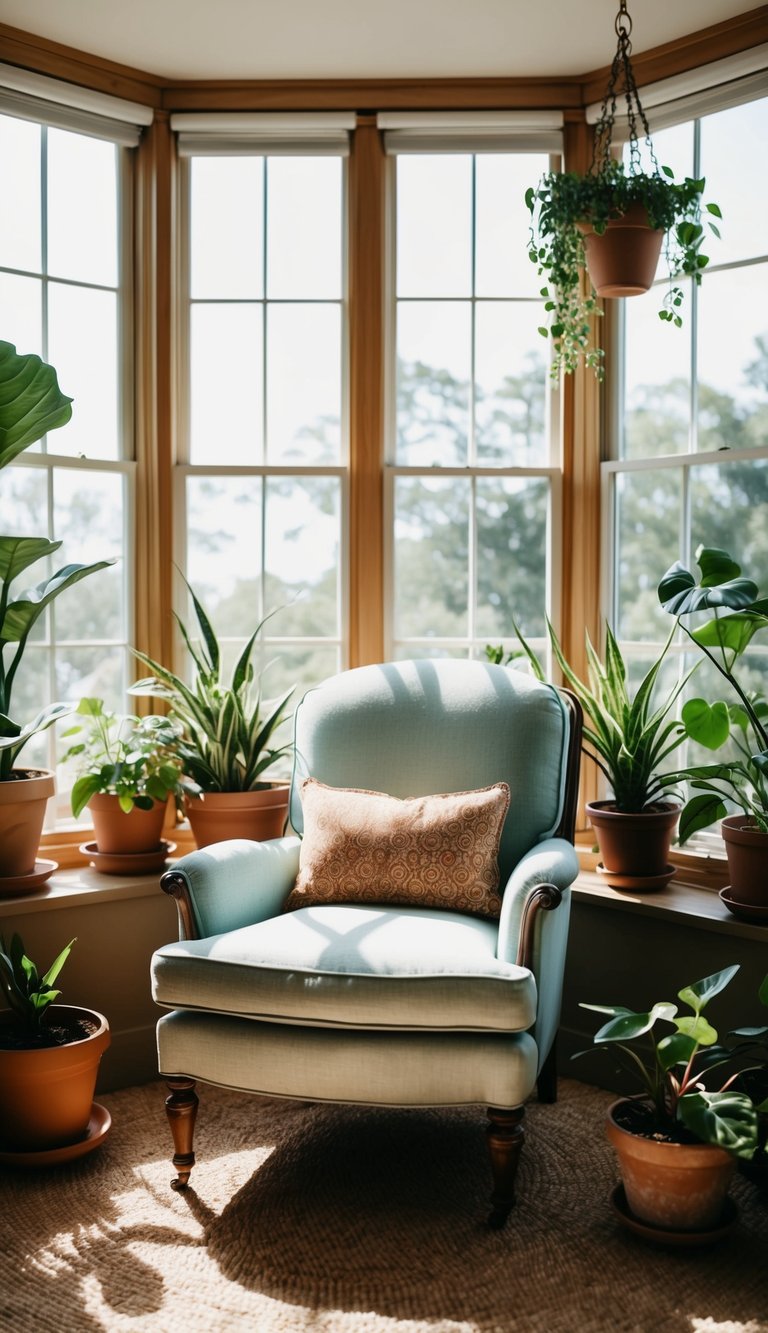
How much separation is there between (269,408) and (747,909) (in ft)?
6.73

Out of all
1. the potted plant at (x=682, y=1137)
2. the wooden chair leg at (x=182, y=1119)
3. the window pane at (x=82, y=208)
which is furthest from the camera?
A: the window pane at (x=82, y=208)

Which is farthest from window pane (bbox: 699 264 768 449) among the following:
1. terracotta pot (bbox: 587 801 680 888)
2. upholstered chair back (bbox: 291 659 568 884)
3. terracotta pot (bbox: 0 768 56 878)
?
terracotta pot (bbox: 0 768 56 878)

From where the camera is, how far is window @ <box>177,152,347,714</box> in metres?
3.57

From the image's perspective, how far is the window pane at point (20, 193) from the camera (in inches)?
130

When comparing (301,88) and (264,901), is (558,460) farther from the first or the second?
(264,901)

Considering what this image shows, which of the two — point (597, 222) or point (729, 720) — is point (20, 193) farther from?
point (729, 720)

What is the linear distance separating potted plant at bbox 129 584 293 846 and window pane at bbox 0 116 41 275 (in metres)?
1.15

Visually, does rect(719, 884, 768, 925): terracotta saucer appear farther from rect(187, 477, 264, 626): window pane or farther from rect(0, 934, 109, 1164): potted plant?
rect(187, 477, 264, 626): window pane

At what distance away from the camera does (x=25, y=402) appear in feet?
9.45

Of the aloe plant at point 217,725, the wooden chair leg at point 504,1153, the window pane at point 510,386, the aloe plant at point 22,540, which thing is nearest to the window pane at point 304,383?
the window pane at point 510,386

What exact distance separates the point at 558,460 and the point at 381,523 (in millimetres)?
586

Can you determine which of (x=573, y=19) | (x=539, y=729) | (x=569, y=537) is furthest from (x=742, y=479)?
(x=573, y=19)

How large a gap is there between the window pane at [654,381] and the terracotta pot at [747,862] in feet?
3.95

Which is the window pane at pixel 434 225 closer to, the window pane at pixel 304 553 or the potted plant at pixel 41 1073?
the window pane at pixel 304 553
